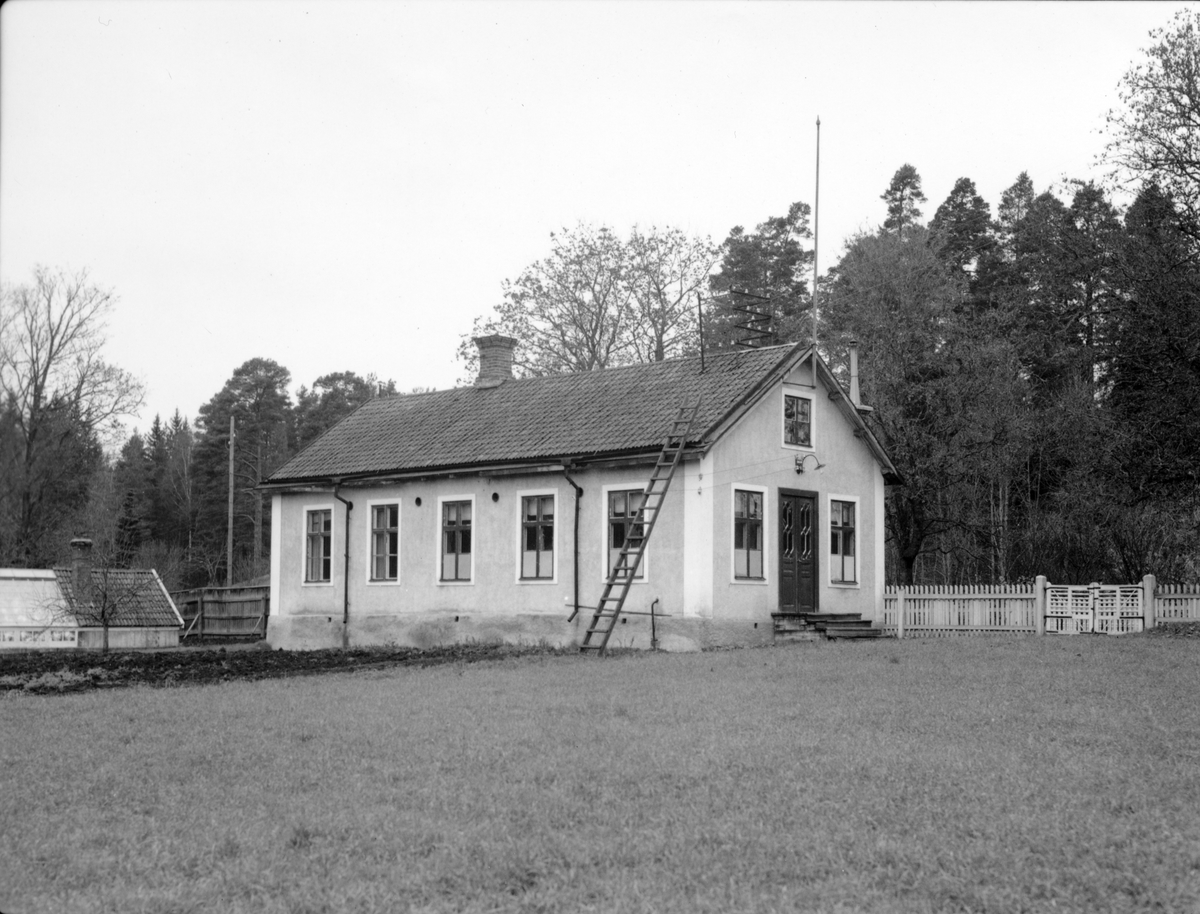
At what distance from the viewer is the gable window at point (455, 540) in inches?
1091

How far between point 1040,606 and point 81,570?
22.1 m

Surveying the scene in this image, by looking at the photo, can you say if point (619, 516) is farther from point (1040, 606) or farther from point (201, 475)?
point (201, 475)

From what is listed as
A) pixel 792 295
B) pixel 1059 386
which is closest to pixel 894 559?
pixel 1059 386

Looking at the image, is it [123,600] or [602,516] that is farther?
[123,600]

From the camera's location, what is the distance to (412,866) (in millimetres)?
7711

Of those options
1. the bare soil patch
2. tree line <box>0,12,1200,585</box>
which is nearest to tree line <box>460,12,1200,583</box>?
tree line <box>0,12,1200,585</box>

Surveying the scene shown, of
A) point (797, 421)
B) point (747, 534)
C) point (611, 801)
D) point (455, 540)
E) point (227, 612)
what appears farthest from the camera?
point (227, 612)

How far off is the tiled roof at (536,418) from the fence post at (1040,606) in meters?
6.86

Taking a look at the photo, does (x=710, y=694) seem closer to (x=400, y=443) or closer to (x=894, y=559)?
(x=400, y=443)

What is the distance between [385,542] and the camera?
29.2 meters

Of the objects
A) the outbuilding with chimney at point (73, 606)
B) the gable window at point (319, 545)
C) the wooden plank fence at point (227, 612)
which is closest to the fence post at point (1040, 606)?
the gable window at point (319, 545)

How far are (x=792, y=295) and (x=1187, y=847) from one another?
53.0 m

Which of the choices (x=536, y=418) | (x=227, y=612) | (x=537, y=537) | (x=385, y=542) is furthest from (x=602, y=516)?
(x=227, y=612)

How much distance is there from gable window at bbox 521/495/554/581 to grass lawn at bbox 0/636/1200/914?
10.6 metres
